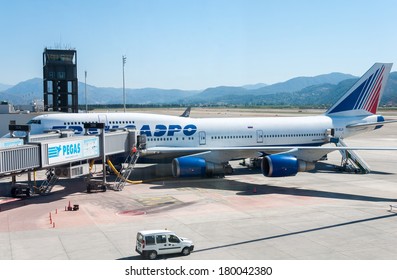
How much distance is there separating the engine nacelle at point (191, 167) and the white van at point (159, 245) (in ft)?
54.4

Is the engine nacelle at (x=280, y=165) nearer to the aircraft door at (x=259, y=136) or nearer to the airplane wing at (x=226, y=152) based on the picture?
the airplane wing at (x=226, y=152)

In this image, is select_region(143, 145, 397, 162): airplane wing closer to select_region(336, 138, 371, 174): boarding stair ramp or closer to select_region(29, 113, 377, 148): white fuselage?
select_region(29, 113, 377, 148): white fuselage

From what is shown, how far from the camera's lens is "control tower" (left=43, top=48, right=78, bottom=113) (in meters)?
75.3

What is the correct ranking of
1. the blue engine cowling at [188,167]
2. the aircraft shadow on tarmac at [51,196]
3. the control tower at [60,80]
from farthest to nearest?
the control tower at [60,80]
the blue engine cowling at [188,167]
the aircraft shadow on tarmac at [51,196]

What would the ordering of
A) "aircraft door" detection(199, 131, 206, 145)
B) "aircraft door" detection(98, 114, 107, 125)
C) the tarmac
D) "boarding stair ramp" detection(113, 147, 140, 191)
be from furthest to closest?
"aircraft door" detection(199, 131, 206, 145) → "aircraft door" detection(98, 114, 107, 125) → "boarding stair ramp" detection(113, 147, 140, 191) → the tarmac

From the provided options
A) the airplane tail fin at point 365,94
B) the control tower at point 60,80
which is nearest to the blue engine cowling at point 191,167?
the airplane tail fin at point 365,94

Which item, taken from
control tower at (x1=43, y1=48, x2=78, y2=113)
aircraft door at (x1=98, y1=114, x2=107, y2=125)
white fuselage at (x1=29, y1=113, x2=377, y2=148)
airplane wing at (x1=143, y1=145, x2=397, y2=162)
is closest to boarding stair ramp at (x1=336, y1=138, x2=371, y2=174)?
white fuselage at (x1=29, y1=113, x2=377, y2=148)

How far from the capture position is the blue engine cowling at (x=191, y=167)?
116 feet

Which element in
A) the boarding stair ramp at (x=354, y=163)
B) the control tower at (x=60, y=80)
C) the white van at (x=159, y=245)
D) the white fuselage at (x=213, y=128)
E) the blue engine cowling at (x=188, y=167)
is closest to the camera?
the white van at (x=159, y=245)

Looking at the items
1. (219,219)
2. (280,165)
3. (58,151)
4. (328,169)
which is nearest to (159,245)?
(219,219)

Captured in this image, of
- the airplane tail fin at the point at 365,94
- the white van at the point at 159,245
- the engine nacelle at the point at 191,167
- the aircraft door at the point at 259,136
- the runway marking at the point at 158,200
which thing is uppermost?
the airplane tail fin at the point at 365,94

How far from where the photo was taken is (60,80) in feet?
249

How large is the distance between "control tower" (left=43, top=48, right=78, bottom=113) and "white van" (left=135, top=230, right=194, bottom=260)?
2358 inches
